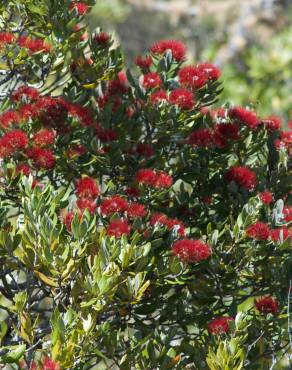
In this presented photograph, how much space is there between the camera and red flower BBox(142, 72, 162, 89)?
3.84m

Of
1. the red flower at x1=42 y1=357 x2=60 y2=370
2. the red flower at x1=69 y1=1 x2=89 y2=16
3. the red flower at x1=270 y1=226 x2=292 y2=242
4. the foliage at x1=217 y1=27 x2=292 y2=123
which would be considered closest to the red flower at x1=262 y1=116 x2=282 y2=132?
the red flower at x1=270 y1=226 x2=292 y2=242

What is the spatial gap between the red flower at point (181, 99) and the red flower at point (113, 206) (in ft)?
1.84

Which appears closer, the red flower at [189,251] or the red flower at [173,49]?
the red flower at [189,251]

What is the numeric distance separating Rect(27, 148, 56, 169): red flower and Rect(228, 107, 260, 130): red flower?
3.18 ft

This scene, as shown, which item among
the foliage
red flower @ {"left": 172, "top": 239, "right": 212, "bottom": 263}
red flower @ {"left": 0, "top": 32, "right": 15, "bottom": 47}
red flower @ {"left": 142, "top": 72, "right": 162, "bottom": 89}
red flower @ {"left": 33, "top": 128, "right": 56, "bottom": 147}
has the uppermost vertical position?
the foliage

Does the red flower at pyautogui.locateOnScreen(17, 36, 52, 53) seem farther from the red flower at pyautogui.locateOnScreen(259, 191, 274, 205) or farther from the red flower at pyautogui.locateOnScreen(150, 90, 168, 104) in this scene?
the red flower at pyautogui.locateOnScreen(259, 191, 274, 205)

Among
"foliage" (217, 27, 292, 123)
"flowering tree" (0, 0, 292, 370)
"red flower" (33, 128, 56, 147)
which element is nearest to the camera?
"flowering tree" (0, 0, 292, 370)

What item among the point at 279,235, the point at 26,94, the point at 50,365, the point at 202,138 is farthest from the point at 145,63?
the point at 50,365

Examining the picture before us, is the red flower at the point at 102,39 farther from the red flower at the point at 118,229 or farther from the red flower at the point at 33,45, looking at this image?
the red flower at the point at 118,229

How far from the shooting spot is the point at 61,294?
3.26 meters

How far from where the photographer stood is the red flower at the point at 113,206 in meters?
3.36

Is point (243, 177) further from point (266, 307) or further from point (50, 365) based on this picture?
point (50, 365)

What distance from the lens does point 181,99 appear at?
12.0ft

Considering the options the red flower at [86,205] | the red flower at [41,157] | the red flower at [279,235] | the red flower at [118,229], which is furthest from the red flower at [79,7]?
the red flower at [279,235]
